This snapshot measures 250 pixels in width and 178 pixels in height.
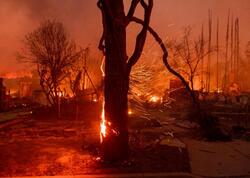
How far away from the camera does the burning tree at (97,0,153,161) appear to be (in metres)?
8.40

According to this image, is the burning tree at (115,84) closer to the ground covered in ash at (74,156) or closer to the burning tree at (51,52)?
the ground covered in ash at (74,156)

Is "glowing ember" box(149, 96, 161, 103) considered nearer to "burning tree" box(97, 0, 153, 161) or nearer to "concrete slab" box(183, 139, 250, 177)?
"concrete slab" box(183, 139, 250, 177)

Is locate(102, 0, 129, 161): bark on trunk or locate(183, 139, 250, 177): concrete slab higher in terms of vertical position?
locate(102, 0, 129, 161): bark on trunk

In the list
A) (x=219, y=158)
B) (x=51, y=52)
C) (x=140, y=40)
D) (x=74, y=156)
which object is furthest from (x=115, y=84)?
(x=51, y=52)

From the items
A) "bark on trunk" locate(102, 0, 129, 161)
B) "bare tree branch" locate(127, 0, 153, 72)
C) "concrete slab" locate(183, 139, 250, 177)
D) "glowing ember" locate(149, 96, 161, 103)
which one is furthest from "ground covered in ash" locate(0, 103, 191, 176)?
"glowing ember" locate(149, 96, 161, 103)

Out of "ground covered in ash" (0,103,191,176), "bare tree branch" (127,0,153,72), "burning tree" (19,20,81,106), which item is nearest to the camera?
"ground covered in ash" (0,103,191,176)

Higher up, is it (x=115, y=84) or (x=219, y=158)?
(x=115, y=84)

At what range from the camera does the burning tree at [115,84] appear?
840 centimetres

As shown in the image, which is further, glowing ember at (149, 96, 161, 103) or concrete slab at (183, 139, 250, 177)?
glowing ember at (149, 96, 161, 103)

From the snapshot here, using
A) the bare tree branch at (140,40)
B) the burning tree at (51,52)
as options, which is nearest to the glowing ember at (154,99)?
the burning tree at (51,52)

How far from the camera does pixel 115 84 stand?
8500 mm

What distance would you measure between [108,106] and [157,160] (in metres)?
1.68

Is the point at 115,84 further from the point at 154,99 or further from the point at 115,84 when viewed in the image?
the point at 154,99

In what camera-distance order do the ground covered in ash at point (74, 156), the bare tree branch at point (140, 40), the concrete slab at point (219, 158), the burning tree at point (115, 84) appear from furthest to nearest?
the bare tree branch at point (140, 40) → the burning tree at point (115, 84) → the concrete slab at point (219, 158) → the ground covered in ash at point (74, 156)
